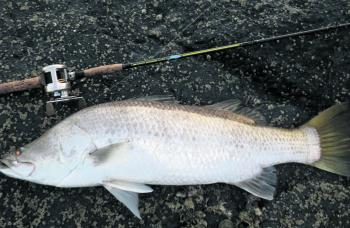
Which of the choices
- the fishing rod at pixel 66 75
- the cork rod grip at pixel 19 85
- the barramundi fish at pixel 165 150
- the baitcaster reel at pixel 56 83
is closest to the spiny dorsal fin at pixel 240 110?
the barramundi fish at pixel 165 150

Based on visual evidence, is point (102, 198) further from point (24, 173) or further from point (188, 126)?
point (188, 126)

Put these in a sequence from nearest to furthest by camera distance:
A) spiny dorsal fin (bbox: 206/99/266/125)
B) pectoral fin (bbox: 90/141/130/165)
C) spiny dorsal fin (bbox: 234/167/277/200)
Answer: pectoral fin (bbox: 90/141/130/165) → spiny dorsal fin (bbox: 234/167/277/200) → spiny dorsal fin (bbox: 206/99/266/125)

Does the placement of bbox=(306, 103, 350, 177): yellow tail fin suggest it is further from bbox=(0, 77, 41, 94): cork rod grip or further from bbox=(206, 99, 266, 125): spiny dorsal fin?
bbox=(0, 77, 41, 94): cork rod grip

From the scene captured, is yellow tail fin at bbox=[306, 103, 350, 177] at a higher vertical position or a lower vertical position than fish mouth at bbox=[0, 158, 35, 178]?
higher

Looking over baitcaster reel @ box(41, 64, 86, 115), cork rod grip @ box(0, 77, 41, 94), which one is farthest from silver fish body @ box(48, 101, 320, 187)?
cork rod grip @ box(0, 77, 41, 94)

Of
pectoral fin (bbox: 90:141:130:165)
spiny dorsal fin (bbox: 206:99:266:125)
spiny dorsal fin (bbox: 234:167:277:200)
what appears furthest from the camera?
spiny dorsal fin (bbox: 206:99:266:125)

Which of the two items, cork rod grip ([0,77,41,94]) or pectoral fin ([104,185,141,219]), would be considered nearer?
pectoral fin ([104,185,141,219])

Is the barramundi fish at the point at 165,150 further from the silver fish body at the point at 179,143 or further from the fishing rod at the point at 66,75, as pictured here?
the fishing rod at the point at 66,75

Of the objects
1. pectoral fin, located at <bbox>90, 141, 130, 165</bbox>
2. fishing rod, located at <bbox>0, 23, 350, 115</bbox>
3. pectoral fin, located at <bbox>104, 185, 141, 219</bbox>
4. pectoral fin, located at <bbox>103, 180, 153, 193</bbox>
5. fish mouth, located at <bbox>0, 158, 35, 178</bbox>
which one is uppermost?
fishing rod, located at <bbox>0, 23, 350, 115</bbox>
